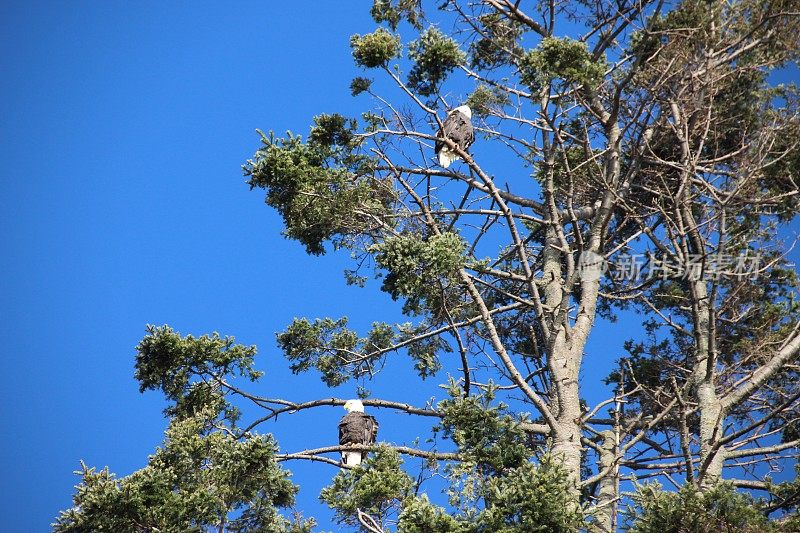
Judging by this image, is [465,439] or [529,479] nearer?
[529,479]

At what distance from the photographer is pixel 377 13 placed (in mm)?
17516

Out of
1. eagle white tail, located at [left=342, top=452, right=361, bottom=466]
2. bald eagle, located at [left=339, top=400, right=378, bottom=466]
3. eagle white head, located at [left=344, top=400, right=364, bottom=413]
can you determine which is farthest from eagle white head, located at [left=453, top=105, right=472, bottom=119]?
eagle white tail, located at [left=342, top=452, right=361, bottom=466]

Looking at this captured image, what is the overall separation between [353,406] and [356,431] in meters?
0.48

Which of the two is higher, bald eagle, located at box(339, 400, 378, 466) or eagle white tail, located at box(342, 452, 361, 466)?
bald eagle, located at box(339, 400, 378, 466)

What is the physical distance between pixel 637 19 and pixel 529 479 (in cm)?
721

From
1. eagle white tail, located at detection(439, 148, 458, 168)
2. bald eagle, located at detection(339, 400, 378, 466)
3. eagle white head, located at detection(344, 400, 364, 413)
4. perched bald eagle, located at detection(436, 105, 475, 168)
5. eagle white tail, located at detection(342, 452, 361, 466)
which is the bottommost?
eagle white tail, located at detection(342, 452, 361, 466)

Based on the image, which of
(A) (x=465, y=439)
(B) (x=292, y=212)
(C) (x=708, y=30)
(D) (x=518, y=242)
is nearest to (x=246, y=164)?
(B) (x=292, y=212)

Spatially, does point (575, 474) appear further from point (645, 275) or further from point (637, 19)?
point (637, 19)

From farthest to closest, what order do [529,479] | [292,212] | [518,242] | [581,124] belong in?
→ [581,124]
[292,212]
[518,242]
[529,479]

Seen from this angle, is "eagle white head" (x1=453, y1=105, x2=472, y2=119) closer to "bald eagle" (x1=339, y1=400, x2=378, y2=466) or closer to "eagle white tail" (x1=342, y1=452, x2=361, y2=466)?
"bald eagle" (x1=339, y1=400, x2=378, y2=466)

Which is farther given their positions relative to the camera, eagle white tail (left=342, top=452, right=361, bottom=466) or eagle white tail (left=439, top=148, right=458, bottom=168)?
eagle white tail (left=439, top=148, right=458, bottom=168)

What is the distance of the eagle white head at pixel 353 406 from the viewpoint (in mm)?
15633

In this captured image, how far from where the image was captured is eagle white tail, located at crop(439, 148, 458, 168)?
15977 millimetres

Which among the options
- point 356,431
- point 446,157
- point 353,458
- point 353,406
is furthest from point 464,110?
point 353,458
